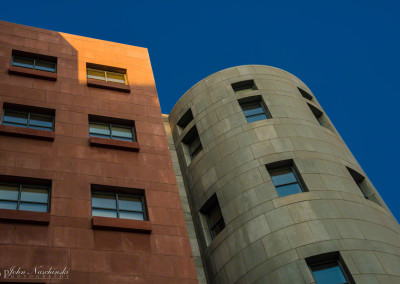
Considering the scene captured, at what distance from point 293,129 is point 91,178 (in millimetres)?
13138

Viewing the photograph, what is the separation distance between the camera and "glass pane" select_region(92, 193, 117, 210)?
68.5 ft

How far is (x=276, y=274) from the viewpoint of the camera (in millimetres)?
21797

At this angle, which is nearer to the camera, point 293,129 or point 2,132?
point 2,132

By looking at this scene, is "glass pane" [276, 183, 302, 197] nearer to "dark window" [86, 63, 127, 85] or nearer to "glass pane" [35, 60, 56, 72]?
"dark window" [86, 63, 127, 85]

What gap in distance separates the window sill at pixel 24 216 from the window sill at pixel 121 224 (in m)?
1.94

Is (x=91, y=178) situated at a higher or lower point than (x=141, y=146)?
lower

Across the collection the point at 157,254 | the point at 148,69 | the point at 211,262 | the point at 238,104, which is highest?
the point at 148,69

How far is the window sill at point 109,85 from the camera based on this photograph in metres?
27.3

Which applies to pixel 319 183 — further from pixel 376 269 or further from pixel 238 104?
pixel 238 104

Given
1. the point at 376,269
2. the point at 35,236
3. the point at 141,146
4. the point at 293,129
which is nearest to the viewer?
the point at 35,236

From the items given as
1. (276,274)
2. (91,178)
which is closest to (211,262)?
(276,274)

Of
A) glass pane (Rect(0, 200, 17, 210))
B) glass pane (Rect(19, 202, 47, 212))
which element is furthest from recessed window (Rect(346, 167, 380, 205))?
glass pane (Rect(0, 200, 17, 210))

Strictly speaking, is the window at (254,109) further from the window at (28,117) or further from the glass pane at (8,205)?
the glass pane at (8,205)

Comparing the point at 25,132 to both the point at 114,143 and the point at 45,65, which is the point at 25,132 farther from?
the point at 45,65
